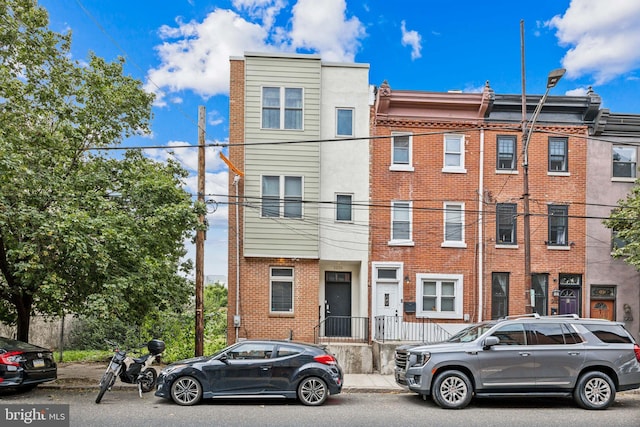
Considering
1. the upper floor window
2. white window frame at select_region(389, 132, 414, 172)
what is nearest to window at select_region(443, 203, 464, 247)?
white window frame at select_region(389, 132, 414, 172)

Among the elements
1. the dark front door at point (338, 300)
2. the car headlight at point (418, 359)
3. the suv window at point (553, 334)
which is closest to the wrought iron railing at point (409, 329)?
the dark front door at point (338, 300)

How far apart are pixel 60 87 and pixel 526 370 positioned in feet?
44.5

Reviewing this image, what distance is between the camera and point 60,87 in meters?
14.2

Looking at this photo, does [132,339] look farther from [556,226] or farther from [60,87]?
[556,226]

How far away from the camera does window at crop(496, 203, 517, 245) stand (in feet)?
64.3

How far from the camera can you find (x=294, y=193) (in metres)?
19.1

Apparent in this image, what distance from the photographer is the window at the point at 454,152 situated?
1977 cm

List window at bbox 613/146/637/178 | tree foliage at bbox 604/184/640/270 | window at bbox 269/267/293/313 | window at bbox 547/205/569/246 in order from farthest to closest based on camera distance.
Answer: window at bbox 613/146/637/178, window at bbox 547/205/569/246, window at bbox 269/267/293/313, tree foliage at bbox 604/184/640/270

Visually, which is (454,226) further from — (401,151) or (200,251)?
(200,251)

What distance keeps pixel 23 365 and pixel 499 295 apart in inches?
603

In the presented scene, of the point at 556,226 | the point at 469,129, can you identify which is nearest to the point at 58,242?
the point at 469,129

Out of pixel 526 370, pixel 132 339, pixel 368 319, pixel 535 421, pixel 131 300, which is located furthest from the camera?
pixel 132 339

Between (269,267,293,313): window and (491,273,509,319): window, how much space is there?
292 inches

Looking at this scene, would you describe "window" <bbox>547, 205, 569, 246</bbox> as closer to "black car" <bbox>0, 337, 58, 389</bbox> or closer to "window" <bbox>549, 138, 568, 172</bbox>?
"window" <bbox>549, 138, 568, 172</bbox>
